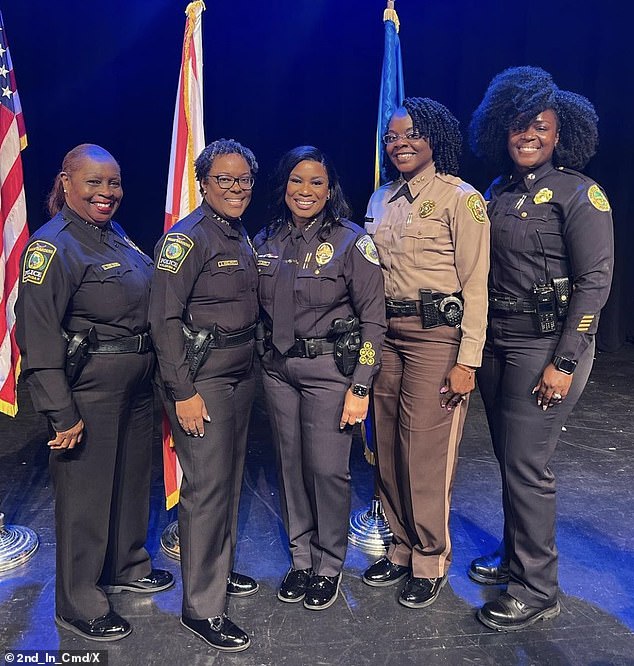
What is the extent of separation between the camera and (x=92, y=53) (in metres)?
5.57


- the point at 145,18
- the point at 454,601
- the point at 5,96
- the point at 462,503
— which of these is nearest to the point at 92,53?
the point at 145,18

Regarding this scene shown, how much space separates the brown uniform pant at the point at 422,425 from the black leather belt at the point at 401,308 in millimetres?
24

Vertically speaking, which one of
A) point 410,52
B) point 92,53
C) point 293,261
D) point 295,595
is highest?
point 410,52

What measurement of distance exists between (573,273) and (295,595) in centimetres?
148

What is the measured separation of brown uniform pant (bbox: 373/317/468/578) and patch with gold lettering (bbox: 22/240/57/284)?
1151 millimetres

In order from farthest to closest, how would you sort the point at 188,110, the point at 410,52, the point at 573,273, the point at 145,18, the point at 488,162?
the point at 410,52, the point at 145,18, the point at 188,110, the point at 488,162, the point at 573,273

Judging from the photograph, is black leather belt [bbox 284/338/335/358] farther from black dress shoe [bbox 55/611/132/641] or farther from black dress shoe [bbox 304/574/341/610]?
black dress shoe [bbox 55/611/132/641]

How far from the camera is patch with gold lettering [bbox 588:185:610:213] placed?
2.07m

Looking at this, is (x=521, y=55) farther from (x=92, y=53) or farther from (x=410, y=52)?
(x=92, y=53)

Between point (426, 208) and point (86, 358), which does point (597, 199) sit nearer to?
point (426, 208)

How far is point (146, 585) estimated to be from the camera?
238cm

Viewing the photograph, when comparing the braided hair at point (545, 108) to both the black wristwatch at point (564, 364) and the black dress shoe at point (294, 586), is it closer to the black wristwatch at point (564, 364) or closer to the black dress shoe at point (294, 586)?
the black wristwatch at point (564, 364)

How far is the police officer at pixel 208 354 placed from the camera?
195 cm

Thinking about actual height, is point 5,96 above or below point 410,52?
below
